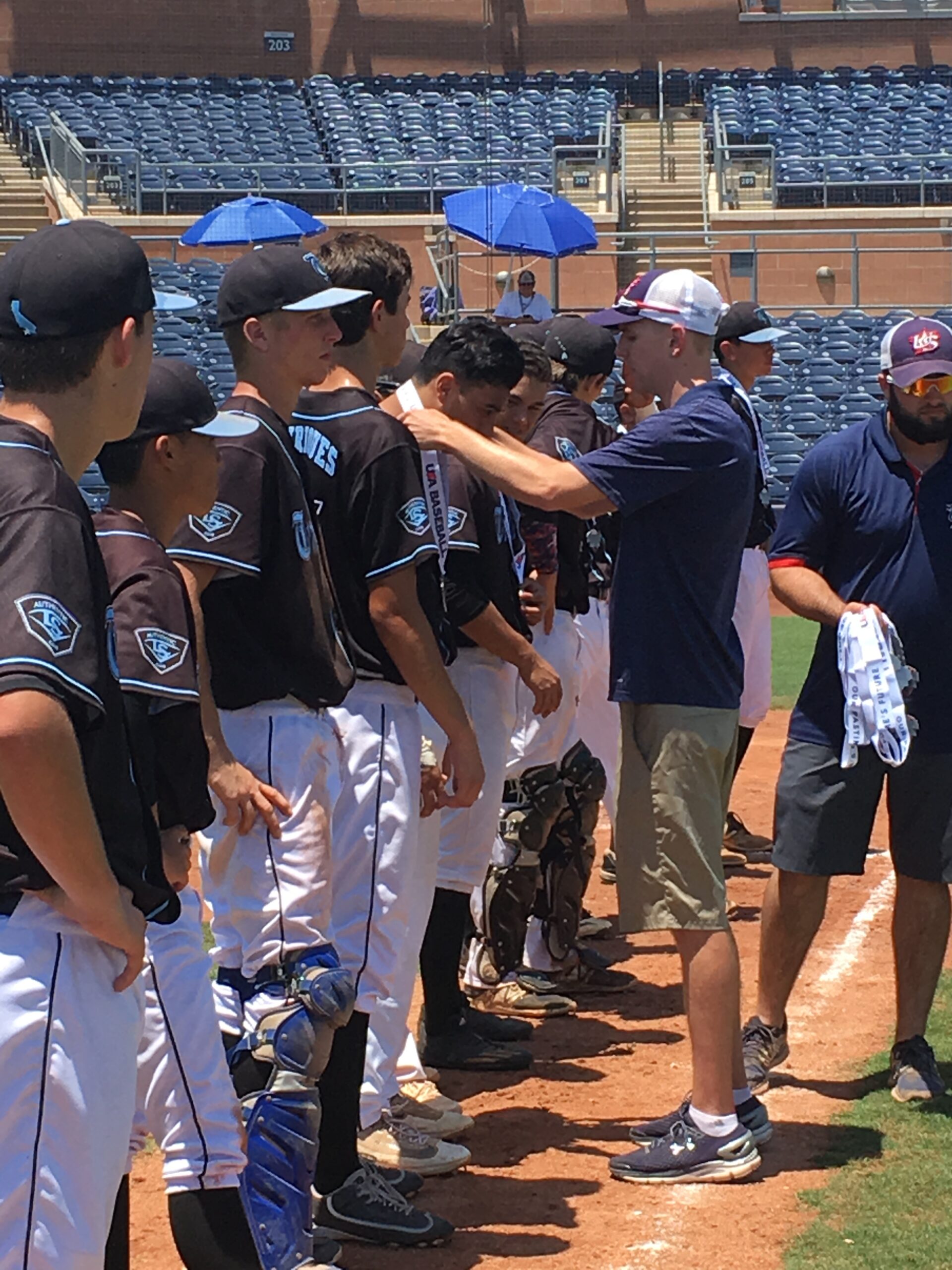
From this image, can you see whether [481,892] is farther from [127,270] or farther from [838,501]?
[127,270]

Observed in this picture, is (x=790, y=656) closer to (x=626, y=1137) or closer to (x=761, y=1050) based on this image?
(x=761, y=1050)

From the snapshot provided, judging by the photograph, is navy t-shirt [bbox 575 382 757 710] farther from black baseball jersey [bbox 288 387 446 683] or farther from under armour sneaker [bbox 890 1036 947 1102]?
under armour sneaker [bbox 890 1036 947 1102]

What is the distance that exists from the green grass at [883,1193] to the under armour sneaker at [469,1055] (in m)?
1.04

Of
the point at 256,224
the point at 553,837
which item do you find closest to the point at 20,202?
the point at 256,224

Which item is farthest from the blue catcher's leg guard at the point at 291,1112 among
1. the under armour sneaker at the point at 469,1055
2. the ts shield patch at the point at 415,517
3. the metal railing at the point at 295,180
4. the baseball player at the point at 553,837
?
the metal railing at the point at 295,180

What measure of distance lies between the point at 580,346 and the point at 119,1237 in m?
4.46

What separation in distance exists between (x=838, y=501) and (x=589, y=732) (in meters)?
2.43

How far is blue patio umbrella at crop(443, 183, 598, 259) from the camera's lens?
48.3 ft

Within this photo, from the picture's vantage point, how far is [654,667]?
4332 mm

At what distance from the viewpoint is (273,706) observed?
363 centimetres

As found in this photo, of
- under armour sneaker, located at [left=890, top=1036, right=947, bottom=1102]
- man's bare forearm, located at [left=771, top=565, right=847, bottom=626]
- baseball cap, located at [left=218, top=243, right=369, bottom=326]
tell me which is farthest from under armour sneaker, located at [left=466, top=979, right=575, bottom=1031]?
baseball cap, located at [left=218, top=243, right=369, bottom=326]

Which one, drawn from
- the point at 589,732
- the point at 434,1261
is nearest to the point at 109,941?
the point at 434,1261

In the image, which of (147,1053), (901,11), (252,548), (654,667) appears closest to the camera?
(147,1053)

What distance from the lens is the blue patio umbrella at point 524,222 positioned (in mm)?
14734
